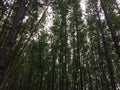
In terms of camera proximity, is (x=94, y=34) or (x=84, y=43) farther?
(x=84, y=43)

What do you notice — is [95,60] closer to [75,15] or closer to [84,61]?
[84,61]

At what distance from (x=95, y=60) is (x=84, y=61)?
4.57ft

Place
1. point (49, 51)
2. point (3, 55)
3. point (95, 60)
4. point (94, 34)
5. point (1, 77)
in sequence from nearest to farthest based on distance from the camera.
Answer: point (1, 77) → point (3, 55) → point (94, 34) → point (95, 60) → point (49, 51)

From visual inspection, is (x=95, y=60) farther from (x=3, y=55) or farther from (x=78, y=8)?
(x=3, y=55)

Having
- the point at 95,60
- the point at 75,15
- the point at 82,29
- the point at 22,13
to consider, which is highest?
the point at 75,15

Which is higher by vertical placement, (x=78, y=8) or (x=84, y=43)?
(x=78, y=8)

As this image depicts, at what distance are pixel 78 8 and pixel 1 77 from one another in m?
15.6

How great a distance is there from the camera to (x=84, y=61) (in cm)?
1931

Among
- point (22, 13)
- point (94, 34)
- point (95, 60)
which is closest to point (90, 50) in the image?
point (95, 60)

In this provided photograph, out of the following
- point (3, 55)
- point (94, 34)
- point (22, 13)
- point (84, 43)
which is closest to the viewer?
point (3, 55)

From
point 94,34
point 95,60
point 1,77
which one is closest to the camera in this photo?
point 1,77

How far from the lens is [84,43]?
56.5 feet

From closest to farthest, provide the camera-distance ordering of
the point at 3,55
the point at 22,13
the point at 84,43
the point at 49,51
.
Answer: the point at 3,55 → the point at 22,13 → the point at 84,43 → the point at 49,51

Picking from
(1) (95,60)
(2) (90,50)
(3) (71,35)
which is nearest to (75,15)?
(3) (71,35)
